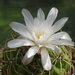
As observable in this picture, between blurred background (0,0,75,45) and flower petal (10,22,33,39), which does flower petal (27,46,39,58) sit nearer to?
flower petal (10,22,33,39)

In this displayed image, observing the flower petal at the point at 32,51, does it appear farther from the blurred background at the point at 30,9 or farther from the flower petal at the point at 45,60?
the blurred background at the point at 30,9

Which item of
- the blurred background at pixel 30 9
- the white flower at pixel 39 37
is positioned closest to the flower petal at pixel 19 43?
the white flower at pixel 39 37

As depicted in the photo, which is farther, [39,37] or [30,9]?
[30,9]

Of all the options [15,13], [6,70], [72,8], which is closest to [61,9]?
[72,8]

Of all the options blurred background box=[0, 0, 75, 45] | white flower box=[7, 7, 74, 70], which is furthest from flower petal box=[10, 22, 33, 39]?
blurred background box=[0, 0, 75, 45]

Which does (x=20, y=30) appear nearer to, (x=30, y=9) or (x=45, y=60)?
(x=45, y=60)

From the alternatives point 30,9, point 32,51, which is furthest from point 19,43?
point 30,9
